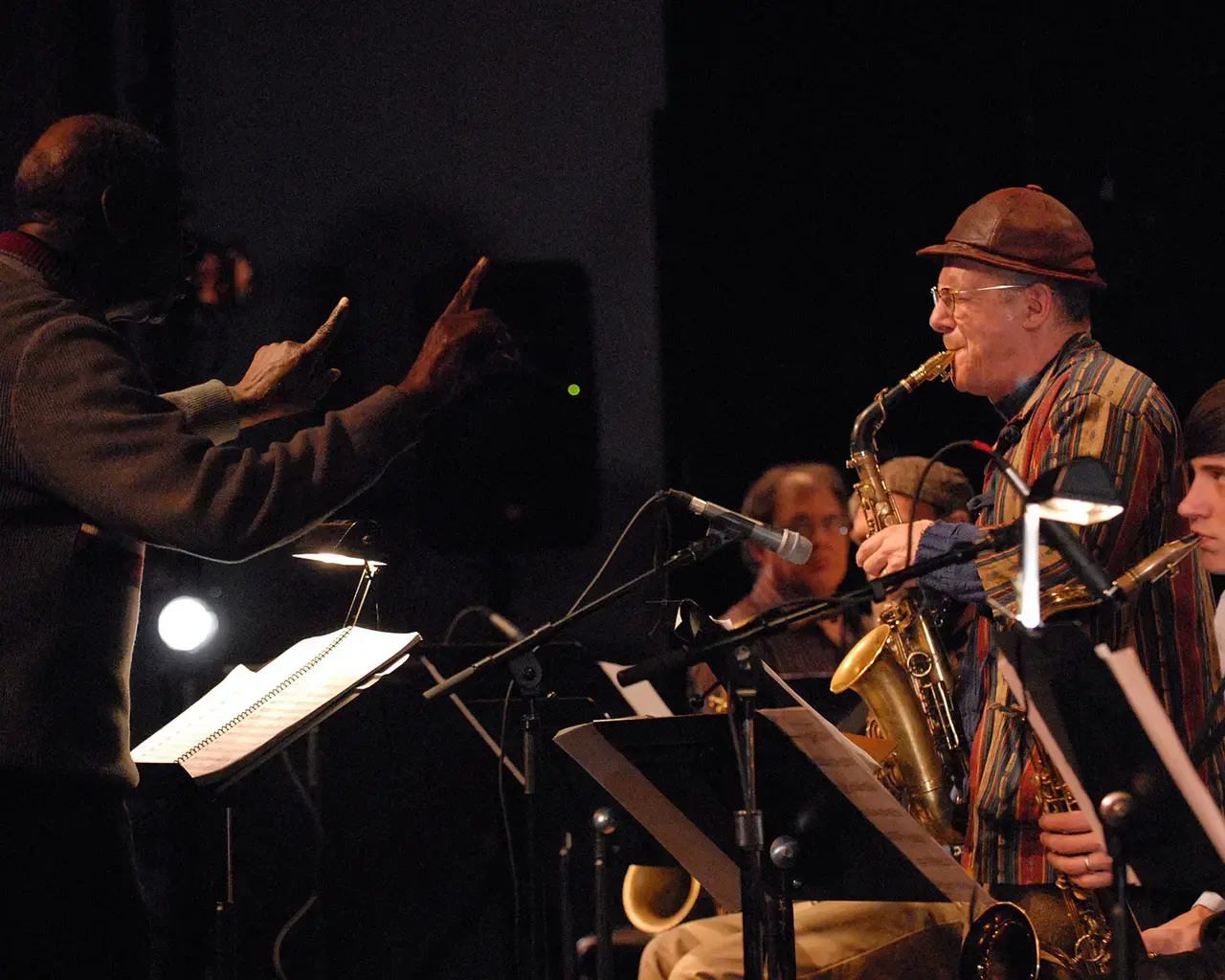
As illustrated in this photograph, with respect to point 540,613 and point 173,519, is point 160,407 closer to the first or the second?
point 173,519

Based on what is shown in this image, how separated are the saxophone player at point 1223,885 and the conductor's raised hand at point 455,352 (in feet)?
4.37

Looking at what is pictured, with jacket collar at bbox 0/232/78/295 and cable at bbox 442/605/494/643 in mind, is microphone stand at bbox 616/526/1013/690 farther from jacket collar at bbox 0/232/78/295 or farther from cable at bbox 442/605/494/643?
jacket collar at bbox 0/232/78/295

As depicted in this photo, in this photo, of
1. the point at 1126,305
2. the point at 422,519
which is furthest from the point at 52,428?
the point at 1126,305

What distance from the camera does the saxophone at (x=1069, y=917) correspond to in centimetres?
235

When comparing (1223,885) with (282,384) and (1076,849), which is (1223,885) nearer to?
(1076,849)

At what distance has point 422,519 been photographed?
4.95 m

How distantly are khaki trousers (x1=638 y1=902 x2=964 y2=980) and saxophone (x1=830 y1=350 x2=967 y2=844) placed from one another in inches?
12.8

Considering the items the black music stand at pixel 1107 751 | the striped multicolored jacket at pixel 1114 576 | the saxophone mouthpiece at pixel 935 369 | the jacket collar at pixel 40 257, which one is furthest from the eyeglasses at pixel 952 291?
the jacket collar at pixel 40 257

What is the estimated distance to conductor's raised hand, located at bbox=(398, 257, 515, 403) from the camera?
221 centimetres

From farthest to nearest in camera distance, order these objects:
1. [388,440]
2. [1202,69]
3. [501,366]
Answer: [1202,69] → [501,366] → [388,440]

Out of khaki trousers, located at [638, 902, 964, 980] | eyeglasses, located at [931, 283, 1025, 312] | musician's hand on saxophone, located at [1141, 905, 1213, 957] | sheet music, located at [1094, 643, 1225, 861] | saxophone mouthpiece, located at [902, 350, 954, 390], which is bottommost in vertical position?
khaki trousers, located at [638, 902, 964, 980]

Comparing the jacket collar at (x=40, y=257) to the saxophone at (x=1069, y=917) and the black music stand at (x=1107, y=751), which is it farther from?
the saxophone at (x=1069, y=917)

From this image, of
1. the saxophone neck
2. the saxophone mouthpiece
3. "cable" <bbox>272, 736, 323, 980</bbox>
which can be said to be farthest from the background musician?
"cable" <bbox>272, 736, 323, 980</bbox>

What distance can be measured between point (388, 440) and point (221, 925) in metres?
1.44
